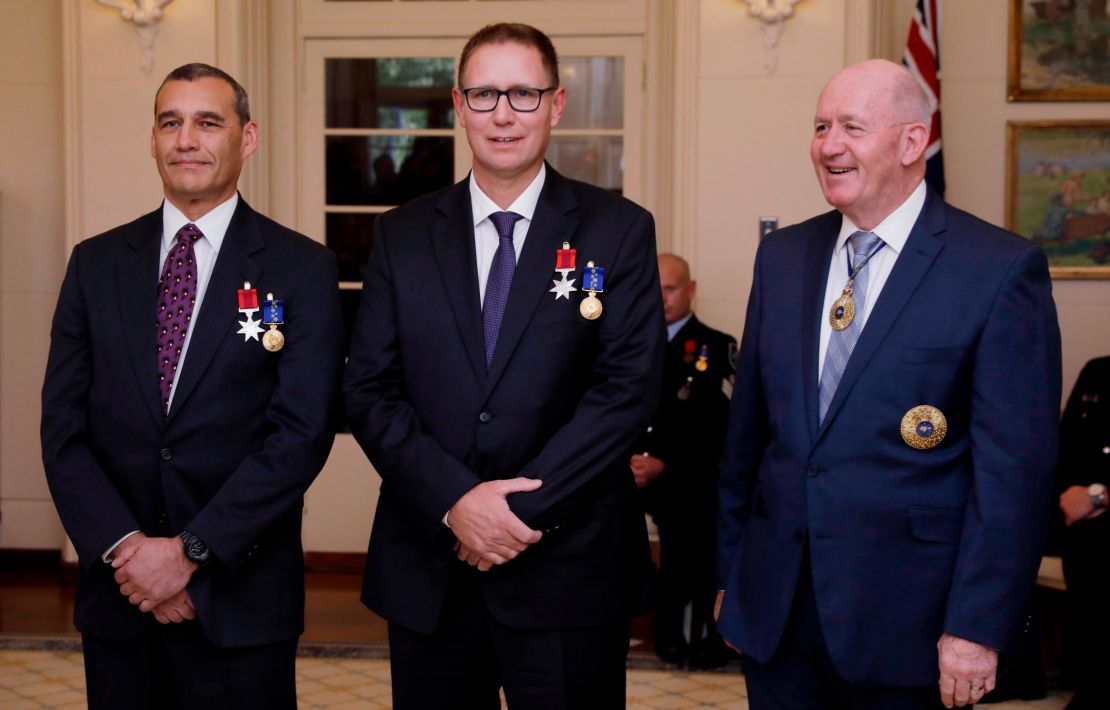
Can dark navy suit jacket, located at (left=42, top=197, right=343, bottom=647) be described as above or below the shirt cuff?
above

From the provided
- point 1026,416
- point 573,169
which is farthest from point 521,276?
point 573,169

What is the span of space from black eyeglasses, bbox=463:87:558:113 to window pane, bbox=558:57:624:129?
12.0 ft

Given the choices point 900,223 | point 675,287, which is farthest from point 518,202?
point 675,287

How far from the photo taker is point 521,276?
262cm

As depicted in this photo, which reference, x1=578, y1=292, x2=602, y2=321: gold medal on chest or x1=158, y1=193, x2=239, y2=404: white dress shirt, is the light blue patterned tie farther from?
x1=158, y1=193, x2=239, y2=404: white dress shirt

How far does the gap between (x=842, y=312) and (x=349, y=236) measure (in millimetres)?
4278

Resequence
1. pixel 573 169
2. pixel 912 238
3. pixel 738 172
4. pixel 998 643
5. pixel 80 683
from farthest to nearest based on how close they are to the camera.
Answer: pixel 573 169, pixel 738 172, pixel 80 683, pixel 912 238, pixel 998 643

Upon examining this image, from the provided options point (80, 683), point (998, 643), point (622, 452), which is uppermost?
point (622, 452)

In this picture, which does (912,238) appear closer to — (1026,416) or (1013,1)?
(1026,416)

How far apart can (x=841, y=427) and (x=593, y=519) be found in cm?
52

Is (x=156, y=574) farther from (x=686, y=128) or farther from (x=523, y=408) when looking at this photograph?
(x=686, y=128)

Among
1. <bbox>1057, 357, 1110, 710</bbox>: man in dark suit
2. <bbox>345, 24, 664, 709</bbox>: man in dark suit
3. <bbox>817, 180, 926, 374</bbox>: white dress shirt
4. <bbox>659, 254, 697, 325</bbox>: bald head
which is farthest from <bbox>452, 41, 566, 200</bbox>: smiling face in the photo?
<bbox>1057, 357, 1110, 710</bbox>: man in dark suit

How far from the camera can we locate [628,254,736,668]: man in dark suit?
4.85 m

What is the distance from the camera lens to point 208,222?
276cm
